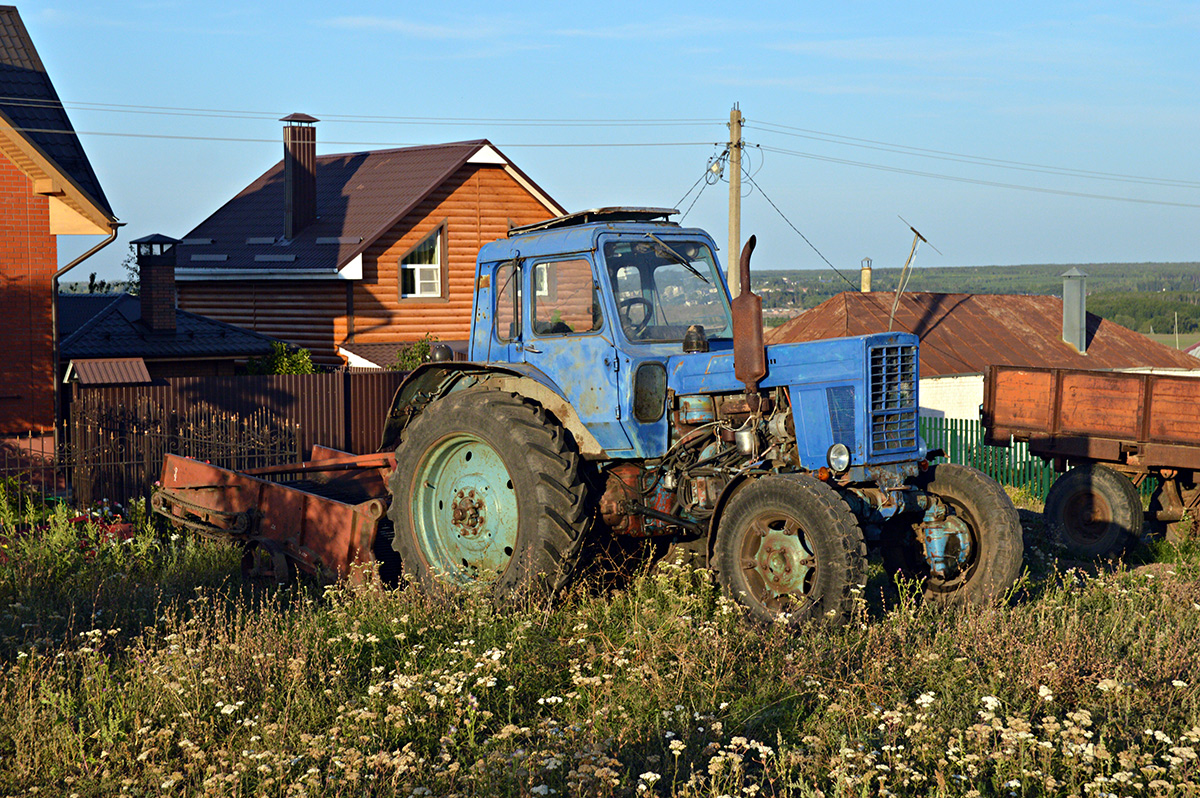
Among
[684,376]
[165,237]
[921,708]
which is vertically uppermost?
[165,237]

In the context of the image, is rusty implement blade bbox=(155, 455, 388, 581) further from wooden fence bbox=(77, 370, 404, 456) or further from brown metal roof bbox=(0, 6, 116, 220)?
brown metal roof bbox=(0, 6, 116, 220)

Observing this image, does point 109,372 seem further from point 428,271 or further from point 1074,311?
point 1074,311

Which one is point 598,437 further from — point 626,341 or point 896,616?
point 896,616

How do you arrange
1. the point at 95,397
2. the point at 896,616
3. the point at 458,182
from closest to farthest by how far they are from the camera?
the point at 896,616
the point at 95,397
the point at 458,182

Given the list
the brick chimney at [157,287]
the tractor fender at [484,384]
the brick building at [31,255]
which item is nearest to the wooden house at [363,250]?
the brick chimney at [157,287]

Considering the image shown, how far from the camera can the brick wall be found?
15133mm

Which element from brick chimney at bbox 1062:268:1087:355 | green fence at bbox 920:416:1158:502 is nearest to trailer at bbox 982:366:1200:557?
green fence at bbox 920:416:1158:502

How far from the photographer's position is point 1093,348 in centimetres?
2634

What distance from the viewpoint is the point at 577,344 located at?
7.47m

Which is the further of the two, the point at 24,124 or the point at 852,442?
the point at 24,124

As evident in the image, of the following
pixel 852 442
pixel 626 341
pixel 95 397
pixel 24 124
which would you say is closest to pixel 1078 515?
pixel 852 442

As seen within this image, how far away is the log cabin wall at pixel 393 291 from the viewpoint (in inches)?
935

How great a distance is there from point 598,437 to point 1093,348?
22501 mm

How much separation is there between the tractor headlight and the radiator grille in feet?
0.69
